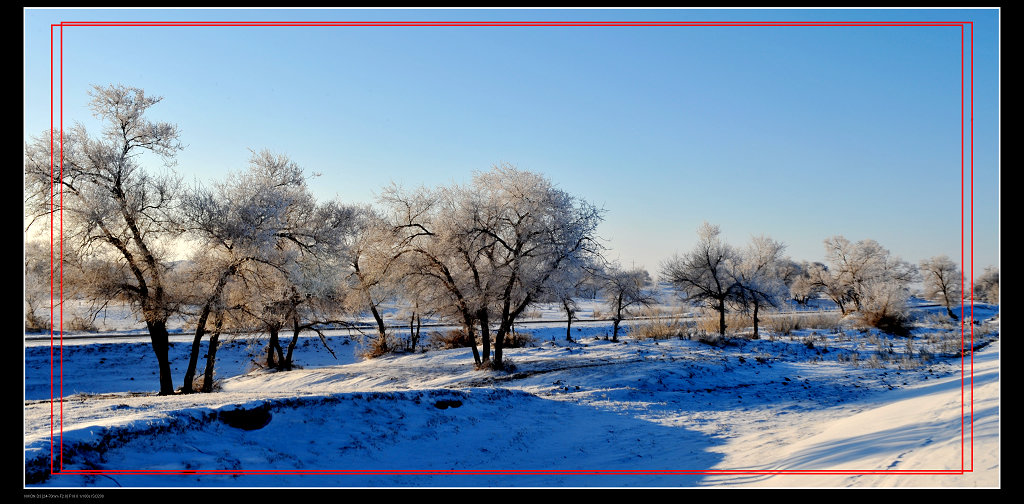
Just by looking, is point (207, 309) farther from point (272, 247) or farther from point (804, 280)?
point (804, 280)

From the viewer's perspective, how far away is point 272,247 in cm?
1672

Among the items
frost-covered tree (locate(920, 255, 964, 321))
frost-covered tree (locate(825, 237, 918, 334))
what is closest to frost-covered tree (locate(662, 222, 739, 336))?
frost-covered tree (locate(825, 237, 918, 334))

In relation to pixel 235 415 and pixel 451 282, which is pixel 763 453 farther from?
pixel 451 282

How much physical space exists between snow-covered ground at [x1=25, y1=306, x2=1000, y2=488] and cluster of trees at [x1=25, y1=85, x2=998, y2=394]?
3485mm

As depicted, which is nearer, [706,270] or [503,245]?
[503,245]

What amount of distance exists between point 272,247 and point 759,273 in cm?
3687

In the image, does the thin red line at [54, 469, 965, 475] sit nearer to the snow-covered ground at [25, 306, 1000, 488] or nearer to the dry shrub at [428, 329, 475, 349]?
the snow-covered ground at [25, 306, 1000, 488]

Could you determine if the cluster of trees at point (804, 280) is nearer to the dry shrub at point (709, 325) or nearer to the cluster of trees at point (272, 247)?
the dry shrub at point (709, 325)

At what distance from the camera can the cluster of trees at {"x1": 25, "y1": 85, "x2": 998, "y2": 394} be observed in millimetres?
14875

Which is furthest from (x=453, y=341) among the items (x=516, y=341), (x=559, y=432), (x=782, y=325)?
(x=782, y=325)

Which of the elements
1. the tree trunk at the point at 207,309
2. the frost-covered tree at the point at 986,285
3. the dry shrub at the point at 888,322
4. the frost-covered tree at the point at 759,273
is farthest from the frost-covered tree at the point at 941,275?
the tree trunk at the point at 207,309

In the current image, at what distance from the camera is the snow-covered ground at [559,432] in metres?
6.25

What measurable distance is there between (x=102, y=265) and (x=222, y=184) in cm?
463

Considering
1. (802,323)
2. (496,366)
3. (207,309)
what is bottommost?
(802,323)
